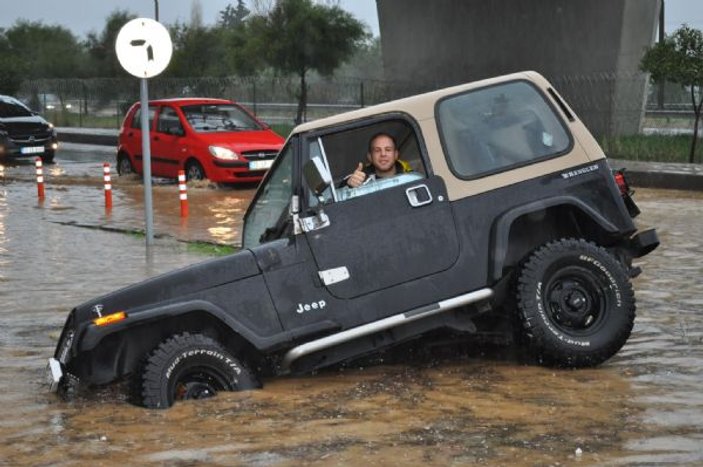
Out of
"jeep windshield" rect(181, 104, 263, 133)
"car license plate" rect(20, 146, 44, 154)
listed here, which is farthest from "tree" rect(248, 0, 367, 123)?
"jeep windshield" rect(181, 104, 263, 133)

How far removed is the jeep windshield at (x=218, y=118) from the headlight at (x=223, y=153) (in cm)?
87

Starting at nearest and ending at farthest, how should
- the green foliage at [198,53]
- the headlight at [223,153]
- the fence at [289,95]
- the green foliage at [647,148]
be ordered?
the headlight at [223,153], the green foliage at [647,148], the fence at [289,95], the green foliage at [198,53]

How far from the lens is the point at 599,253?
7.71 metres

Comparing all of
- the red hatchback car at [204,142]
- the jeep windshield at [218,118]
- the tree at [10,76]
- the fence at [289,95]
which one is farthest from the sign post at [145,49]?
the tree at [10,76]

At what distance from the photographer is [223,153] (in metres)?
21.6

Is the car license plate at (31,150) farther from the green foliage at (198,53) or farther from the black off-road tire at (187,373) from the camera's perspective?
the black off-road tire at (187,373)

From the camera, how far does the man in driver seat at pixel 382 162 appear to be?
7.80m

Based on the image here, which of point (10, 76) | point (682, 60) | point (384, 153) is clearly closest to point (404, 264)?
point (384, 153)

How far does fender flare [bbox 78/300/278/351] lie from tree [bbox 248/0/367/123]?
32600 mm

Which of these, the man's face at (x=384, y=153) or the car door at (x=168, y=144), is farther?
the car door at (x=168, y=144)

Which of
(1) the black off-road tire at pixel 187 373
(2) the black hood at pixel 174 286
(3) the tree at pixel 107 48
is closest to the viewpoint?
(1) the black off-road tire at pixel 187 373

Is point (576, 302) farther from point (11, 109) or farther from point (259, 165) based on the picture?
point (11, 109)

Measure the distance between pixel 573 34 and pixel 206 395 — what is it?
80.8ft

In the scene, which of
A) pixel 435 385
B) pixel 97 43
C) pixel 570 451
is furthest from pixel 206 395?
pixel 97 43
